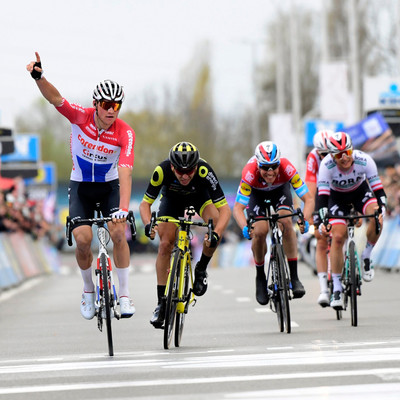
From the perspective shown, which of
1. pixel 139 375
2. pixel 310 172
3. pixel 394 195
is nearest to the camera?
pixel 139 375

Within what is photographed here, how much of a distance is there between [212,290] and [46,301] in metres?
3.11

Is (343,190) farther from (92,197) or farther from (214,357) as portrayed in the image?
(214,357)

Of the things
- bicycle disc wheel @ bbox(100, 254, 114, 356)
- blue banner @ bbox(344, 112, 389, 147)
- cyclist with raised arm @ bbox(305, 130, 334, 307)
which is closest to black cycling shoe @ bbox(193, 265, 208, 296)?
bicycle disc wheel @ bbox(100, 254, 114, 356)

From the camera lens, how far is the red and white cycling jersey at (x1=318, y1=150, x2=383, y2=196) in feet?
49.5

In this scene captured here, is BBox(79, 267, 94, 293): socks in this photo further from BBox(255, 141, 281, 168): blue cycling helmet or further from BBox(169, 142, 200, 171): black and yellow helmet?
BBox(255, 141, 281, 168): blue cycling helmet

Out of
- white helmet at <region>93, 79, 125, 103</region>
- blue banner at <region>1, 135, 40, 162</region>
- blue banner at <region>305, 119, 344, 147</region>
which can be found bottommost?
blue banner at <region>1, 135, 40, 162</region>

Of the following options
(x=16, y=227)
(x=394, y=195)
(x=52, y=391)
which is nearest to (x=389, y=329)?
(x=52, y=391)

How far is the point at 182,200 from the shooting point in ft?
43.2

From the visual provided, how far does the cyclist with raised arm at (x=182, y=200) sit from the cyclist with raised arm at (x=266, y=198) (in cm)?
85

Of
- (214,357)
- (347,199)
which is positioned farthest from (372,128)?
(214,357)

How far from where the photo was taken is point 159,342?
44.3 ft

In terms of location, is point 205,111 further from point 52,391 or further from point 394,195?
point 52,391

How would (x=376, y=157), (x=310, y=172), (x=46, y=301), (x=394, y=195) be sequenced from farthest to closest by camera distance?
(x=376, y=157) < (x=394, y=195) < (x=46, y=301) < (x=310, y=172)

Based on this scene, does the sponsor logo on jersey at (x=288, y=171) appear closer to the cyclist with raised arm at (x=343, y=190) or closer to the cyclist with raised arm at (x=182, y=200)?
the cyclist with raised arm at (x=343, y=190)
